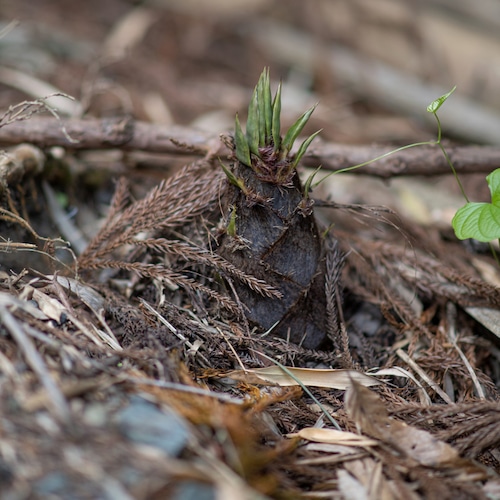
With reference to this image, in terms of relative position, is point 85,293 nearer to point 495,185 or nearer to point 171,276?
point 171,276

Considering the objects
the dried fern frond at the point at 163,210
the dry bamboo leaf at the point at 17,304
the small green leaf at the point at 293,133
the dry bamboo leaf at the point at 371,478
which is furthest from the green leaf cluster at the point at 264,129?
the dry bamboo leaf at the point at 371,478

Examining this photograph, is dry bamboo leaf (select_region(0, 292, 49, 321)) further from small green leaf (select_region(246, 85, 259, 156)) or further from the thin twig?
small green leaf (select_region(246, 85, 259, 156))

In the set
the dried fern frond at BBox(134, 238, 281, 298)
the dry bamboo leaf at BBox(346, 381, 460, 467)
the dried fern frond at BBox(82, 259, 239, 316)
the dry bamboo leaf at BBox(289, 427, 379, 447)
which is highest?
the dried fern frond at BBox(134, 238, 281, 298)

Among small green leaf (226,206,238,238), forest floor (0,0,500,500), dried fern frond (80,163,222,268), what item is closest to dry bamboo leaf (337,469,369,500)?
forest floor (0,0,500,500)

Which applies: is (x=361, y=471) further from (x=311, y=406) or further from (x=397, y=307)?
(x=397, y=307)

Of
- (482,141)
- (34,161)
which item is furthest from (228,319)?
(482,141)

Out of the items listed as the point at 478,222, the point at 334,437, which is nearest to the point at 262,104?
the point at 478,222
